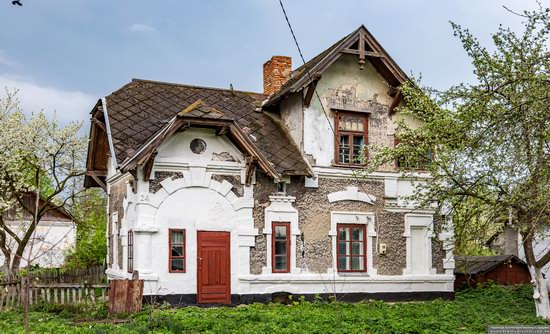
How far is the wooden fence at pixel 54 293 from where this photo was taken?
1639 cm

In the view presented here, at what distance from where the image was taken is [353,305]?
61.7 feet

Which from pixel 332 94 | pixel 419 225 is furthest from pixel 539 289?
pixel 332 94

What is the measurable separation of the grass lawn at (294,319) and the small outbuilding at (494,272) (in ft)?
16.9

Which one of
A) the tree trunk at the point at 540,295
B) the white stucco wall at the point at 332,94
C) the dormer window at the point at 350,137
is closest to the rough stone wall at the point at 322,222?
the dormer window at the point at 350,137

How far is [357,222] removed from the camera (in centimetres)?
2017

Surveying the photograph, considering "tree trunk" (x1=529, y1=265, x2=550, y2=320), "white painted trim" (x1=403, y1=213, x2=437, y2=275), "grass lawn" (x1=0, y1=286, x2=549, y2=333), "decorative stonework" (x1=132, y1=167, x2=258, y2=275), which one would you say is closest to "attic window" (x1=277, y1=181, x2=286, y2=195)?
"decorative stonework" (x1=132, y1=167, x2=258, y2=275)

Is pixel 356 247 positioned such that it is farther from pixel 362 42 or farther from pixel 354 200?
pixel 362 42

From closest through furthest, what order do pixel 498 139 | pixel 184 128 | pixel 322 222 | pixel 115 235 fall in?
pixel 498 139 → pixel 184 128 → pixel 322 222 → pixel 115 235

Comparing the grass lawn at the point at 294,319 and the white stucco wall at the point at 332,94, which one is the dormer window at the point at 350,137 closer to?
the white stucco wall at the point at 332,94

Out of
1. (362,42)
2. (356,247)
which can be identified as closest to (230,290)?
(356,247)

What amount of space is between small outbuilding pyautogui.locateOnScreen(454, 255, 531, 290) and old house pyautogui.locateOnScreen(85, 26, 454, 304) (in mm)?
3190

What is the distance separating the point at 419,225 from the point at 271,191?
16.2 ft

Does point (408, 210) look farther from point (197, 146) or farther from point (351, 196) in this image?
point (197, 146)

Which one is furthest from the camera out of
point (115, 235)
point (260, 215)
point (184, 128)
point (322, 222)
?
point (115, 235)
